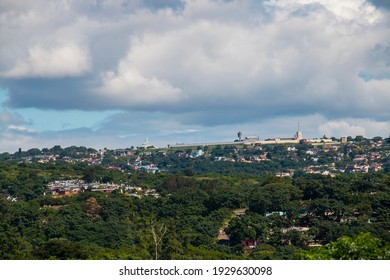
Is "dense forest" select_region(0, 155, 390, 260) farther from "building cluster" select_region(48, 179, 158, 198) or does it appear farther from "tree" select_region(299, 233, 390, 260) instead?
"tree" select_region(299, 233, 390, 260)

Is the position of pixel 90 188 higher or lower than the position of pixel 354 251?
higher

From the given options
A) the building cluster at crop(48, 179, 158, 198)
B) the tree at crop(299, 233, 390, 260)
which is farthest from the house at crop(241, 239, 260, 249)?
the tree at crop(299, 233, 390, 260)

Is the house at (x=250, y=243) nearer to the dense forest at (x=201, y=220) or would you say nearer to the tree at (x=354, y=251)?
the dense forest at (x=201, y=220)

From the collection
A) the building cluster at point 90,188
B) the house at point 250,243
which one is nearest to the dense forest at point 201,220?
the house at point 250,243

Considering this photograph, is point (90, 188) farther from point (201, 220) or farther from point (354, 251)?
point (354, 251)

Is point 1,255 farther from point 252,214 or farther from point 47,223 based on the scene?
point 252,214

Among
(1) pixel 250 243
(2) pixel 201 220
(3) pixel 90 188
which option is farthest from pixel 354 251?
(3) pixel 90 188

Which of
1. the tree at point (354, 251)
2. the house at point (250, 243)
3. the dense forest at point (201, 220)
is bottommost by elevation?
the house at point (250, 243)

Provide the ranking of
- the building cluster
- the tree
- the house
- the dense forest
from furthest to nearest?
the building cluster, the house, the dense forest, the tree
